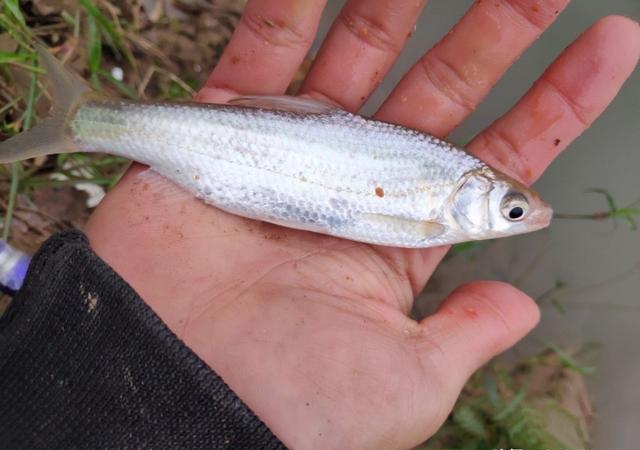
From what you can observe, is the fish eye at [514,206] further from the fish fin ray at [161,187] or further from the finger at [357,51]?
the fish fin ray at [161,187]

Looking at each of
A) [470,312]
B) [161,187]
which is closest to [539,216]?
[470,312]

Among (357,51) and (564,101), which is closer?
(564,101)

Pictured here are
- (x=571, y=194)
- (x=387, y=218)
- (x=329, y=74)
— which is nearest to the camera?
(x=387, y=218)

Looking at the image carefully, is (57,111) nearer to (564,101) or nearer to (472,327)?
(472,327)

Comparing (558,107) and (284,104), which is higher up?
(558,107)

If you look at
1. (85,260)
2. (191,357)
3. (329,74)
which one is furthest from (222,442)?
(329,74)

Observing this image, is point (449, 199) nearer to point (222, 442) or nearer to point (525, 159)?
point (525, 159)
